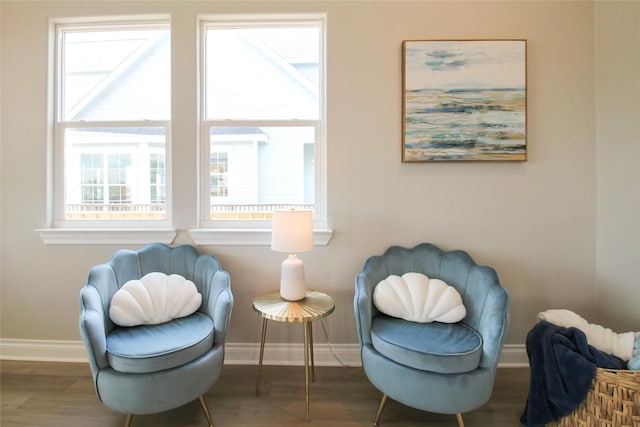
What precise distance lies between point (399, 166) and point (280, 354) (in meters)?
1.58

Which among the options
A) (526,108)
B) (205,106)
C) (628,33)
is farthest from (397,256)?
(628,33)

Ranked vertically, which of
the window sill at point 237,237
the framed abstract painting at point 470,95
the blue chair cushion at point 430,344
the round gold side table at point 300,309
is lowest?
the blue chair cushion at point 430,344

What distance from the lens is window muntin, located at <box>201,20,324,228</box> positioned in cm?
211

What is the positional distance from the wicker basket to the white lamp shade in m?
1.46

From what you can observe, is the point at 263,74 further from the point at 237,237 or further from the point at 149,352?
the point at 149,352

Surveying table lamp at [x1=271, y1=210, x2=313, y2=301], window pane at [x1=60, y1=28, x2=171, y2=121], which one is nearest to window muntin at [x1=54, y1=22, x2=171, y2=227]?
window pane at [x1=60, y1=28, x2=171, y2=121]

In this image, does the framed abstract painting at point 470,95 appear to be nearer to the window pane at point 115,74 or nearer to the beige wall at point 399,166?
the beige wall at point 399,166

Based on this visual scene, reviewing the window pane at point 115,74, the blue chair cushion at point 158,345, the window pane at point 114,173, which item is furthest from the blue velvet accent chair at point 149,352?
the window pane at point 115,74

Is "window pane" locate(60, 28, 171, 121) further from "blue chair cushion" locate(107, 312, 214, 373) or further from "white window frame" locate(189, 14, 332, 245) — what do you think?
"blue chair cushion" locate(107, 312, 214, 373)

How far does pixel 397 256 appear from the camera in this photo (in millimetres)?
1915

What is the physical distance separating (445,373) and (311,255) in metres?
1.05

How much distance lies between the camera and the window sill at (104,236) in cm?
203

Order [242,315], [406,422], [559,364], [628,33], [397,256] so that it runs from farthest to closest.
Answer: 1. [242,315]
2. [397,256]
3. [628,33]
4. [406,422]
5. [559,364]

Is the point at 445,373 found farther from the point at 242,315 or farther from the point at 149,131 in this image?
the point at 149,131
